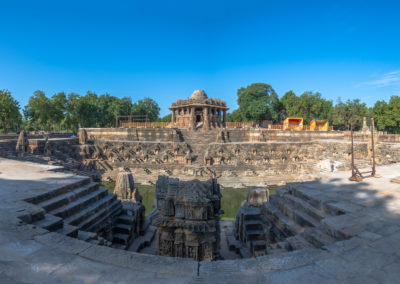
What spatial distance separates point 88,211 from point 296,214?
19.1ft

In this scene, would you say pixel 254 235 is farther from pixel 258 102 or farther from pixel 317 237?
pixel 258 102

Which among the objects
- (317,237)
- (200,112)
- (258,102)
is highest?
(258,102)

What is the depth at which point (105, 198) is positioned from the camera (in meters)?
7.36

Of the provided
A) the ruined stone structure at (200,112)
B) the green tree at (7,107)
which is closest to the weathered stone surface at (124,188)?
the ruined stone structure at (200,112)

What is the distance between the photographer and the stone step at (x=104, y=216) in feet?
20.3

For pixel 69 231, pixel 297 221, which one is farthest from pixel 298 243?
pixel 69 231

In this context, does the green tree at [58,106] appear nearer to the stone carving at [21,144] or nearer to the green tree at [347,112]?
the stone carving at [21,144]

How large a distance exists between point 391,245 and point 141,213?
→ 292 inches

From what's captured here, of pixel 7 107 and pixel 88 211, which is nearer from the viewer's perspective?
pixel 88 211

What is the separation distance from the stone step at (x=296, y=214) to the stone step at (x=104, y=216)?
5476mm

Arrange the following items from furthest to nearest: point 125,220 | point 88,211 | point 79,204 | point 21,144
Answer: point 21,144 < point 125,220 < point 88,211 < point 79,204

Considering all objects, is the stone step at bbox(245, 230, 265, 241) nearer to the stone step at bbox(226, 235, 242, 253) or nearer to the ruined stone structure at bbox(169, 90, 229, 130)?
the stone step at bbox(226, 235, 242, 253)

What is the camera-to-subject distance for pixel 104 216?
6777 millimetres

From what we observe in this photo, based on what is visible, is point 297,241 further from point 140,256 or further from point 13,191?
point 13,191
